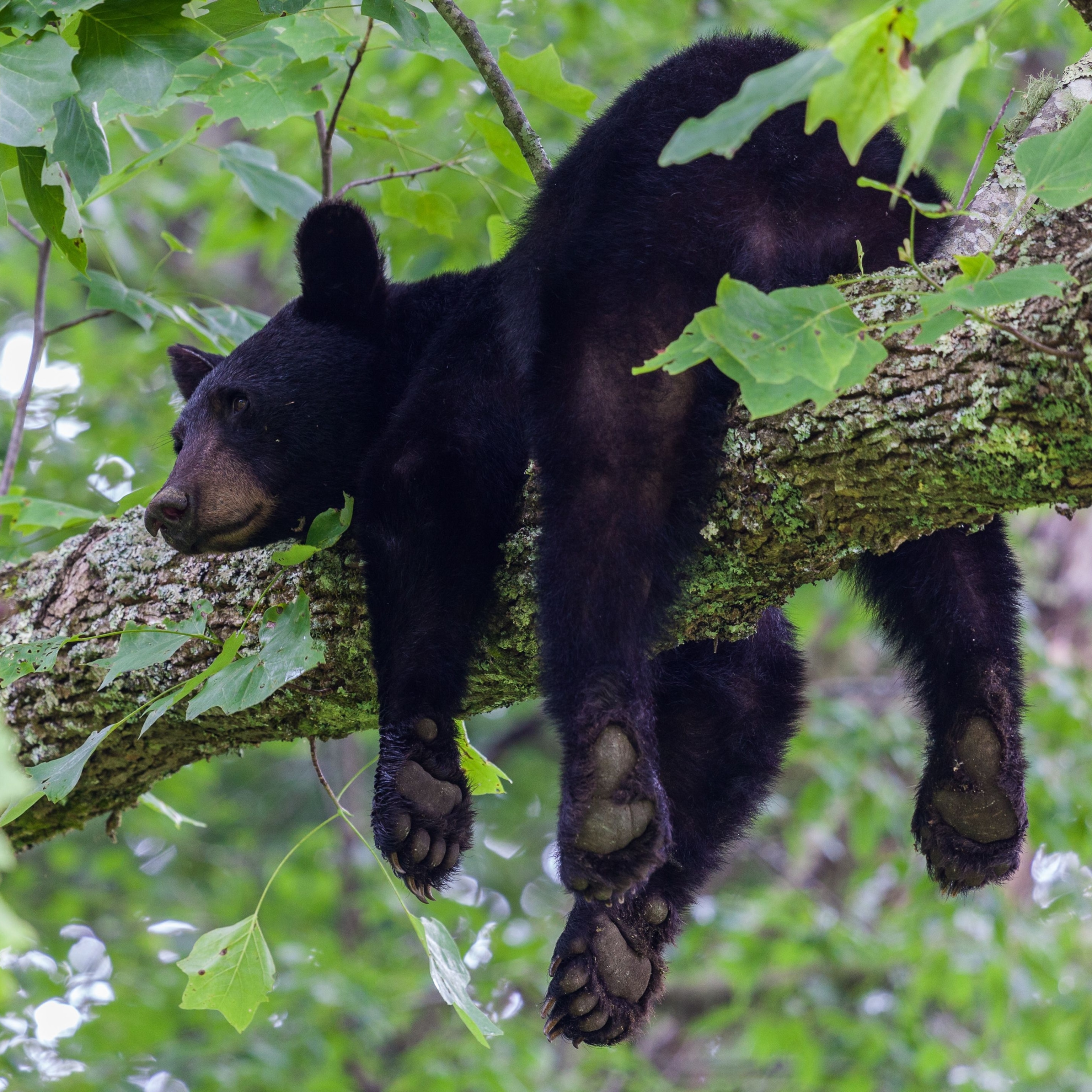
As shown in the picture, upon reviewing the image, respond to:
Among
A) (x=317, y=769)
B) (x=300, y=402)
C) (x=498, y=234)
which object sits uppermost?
(x=498, y=234)

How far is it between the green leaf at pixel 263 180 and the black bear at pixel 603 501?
0.63 m

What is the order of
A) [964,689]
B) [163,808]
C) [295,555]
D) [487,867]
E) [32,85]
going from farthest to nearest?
[487,867], [163,808], [964,689], [295,555], [32,85]

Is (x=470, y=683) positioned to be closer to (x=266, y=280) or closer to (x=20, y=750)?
(x=20, y=750)

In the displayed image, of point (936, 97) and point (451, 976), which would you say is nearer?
point (936, 97)

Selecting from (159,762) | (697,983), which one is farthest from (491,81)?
(697,983)

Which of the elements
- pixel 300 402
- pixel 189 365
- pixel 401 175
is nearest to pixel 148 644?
pixel 300 402

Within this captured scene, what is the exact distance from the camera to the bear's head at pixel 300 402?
9.92 feet

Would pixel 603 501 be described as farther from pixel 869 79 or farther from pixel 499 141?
pixel 499 141

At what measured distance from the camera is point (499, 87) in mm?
2768

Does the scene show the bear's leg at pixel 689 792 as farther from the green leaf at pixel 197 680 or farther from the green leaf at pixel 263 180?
the green leaf at pixel 263 180

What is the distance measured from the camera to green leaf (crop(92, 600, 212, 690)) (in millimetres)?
2354

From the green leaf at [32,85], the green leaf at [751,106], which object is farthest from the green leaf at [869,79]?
the green leaf at [32,85]

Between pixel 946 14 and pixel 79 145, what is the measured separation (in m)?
1.73

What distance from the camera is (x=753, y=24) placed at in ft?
23.2
